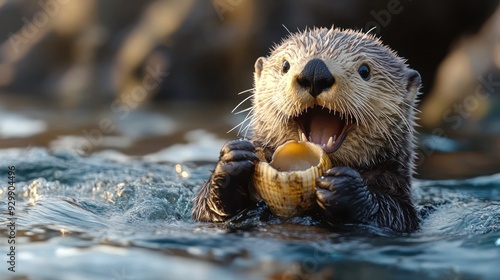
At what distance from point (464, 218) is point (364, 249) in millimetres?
1405

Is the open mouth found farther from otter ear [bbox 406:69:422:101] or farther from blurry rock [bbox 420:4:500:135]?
blurry rock [bbox 420:4:500:135]

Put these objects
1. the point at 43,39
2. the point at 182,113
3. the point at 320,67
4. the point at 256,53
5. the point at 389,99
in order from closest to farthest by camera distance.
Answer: the point at 320,67 → the point at 389,99 → the point at 182,113 → the point at 256,53 → the point at 43,39

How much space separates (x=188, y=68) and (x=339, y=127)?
7924 millimetres

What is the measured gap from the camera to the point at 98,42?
13055mm

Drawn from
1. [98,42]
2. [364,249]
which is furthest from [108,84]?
[364,249]

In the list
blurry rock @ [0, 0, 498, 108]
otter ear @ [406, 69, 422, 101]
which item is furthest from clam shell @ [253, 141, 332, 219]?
blurry rock @ [0, 0, 498, 108]

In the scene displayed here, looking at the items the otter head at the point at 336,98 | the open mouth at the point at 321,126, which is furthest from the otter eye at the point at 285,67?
the open mouth at the point at 321,126

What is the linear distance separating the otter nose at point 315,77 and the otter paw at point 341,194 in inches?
16.3

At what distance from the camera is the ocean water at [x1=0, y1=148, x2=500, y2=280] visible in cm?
315

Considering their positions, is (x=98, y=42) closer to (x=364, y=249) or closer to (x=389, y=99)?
(x=389, y=99)

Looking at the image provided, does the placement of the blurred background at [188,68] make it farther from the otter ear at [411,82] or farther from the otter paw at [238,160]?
the otter paw at [238,160]

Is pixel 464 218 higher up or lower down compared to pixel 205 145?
lower down

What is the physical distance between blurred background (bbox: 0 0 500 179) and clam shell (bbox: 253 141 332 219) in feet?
10.8

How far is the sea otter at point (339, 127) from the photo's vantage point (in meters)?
3.89
